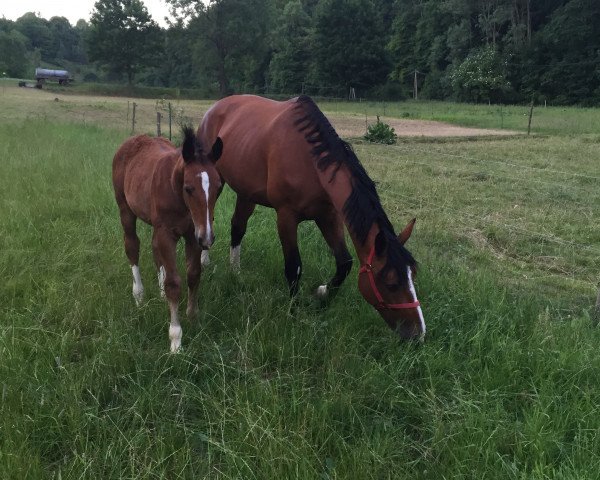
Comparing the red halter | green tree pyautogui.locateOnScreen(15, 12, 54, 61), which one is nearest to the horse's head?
the red halter

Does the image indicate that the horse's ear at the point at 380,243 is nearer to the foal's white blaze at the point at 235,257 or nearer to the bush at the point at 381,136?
the foal's white blaze at the point at 235,257

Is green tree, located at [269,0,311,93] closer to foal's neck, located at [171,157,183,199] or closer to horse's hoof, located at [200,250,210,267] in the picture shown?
horse's hoof, located at [200,250,210,267]

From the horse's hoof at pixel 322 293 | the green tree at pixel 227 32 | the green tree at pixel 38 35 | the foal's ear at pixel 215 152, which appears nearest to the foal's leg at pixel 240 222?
the horse's hoof at pixel 322 293

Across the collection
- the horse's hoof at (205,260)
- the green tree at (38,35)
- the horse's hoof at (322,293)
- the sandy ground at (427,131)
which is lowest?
the horse's hoof at (322,293)

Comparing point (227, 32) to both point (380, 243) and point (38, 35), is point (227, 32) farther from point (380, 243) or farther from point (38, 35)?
point (38, 35)

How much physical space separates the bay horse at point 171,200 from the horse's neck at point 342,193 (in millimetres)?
833

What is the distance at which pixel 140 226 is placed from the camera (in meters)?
5.55

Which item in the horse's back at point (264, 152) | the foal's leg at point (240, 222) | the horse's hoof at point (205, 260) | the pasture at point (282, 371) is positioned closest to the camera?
the pasture at point (282, 371)

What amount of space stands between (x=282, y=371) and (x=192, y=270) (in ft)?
3.38

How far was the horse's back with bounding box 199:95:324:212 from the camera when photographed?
3750 millimetres

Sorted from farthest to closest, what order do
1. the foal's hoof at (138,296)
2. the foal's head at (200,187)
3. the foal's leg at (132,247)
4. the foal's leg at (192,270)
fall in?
the foal's leg at (132,247)
the foal's hoof at (138,296)
the foal's leg at (192,270)
the foal's head at (200,187)

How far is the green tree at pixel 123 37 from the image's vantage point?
195 ft

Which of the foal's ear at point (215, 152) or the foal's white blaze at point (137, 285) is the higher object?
the foal's ear at point (215, 152)

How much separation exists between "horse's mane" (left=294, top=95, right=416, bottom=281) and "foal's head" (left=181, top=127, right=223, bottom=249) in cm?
92
